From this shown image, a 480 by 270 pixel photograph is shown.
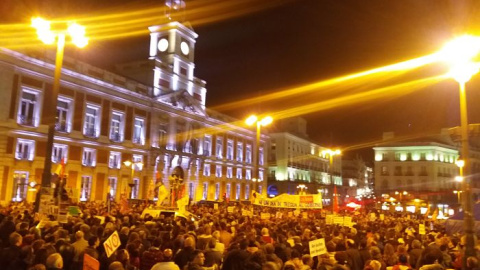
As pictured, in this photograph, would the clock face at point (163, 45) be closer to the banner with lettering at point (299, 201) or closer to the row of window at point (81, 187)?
the row of window at point (81, 187)

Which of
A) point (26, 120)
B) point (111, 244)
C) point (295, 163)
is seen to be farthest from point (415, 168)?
point (111, 244)

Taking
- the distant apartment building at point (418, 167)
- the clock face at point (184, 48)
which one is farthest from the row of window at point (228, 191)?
the distant apartment building at point (418, 167)

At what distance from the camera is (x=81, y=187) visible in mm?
39875

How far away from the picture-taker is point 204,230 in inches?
449

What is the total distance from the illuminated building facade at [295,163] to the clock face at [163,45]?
103 ft

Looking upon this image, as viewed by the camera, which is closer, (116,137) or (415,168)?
(116,137)

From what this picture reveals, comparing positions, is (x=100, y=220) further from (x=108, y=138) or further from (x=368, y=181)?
A: (x=368, y=181)

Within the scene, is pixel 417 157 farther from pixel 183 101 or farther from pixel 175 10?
pixel 175 10

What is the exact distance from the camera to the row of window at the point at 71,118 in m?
35.5

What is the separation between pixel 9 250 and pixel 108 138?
123 feet

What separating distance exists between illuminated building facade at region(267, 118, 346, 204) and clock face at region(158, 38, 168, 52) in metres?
31.4

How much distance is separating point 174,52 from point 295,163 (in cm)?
3732

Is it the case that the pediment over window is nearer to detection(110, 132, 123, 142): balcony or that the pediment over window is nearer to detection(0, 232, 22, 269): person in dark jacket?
detection(110, 132, 123, 142): balcony

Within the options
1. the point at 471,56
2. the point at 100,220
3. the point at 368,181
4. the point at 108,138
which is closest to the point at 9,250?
the point at 100,220
